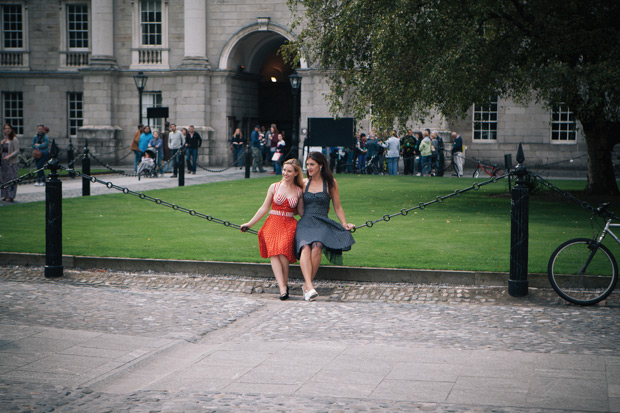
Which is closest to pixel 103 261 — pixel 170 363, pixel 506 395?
pixel 170 363

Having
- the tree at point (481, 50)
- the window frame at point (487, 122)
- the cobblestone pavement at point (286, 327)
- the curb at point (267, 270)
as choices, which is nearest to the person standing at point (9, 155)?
the tree at point (481, 50)

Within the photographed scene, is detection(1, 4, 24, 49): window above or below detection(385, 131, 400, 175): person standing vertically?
above

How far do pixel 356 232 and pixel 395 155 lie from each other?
1819 centimetres

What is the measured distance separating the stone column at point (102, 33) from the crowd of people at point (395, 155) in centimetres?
1271

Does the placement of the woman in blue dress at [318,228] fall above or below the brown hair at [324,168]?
below

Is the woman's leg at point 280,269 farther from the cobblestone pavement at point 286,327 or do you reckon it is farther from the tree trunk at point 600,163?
the tree trunk at point 600,163

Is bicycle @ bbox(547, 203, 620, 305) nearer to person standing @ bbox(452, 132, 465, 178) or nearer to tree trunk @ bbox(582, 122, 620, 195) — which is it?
tree trunk @ bbox(582, 122, 620, 195)

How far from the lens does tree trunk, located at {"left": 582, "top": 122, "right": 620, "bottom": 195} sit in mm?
19531

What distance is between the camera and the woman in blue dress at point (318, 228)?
898 cm

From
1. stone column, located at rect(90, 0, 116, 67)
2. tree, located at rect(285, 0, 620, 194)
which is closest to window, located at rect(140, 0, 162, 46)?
stone column, located at rect(90, 0, 116, 67)

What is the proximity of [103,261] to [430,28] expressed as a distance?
31.2 feet

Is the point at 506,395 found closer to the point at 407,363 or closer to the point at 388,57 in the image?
the point at 407,363

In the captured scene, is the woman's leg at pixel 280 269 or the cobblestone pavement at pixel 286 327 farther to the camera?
the woman's leg at pixel 280 269

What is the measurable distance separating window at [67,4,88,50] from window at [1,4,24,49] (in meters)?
2.56
